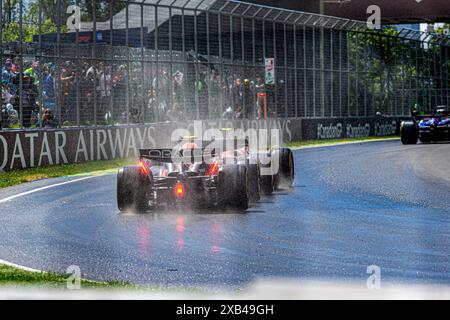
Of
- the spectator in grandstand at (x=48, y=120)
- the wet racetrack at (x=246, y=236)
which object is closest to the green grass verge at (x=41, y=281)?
the wet racetrack at (x=246, y=236)

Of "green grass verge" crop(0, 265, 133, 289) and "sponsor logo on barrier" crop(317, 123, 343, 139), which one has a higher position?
"sponsor logo on barrier" crop(317, 123, 343, 139)

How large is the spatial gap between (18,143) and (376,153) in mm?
11834

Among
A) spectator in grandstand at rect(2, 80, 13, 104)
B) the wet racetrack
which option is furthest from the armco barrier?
the wet racetrack

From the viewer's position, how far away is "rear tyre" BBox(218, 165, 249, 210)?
14.6m

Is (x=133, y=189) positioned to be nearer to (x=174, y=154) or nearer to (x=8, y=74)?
(x=174, y=154)

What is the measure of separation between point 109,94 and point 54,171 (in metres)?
6.03

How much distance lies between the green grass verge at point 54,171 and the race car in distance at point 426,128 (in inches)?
555

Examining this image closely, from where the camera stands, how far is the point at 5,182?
21.0 m

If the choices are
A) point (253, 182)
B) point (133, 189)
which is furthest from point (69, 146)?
point (133, 189)

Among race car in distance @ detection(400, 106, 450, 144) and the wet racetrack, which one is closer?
the wet racetrack

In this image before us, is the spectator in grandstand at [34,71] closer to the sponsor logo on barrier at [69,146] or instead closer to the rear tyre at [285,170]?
the sponsor logo on barrier at [69,146]

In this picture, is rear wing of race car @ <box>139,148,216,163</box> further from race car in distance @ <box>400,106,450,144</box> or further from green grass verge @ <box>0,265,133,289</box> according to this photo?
race car in distance @ <box>400,106,450,144</box>
